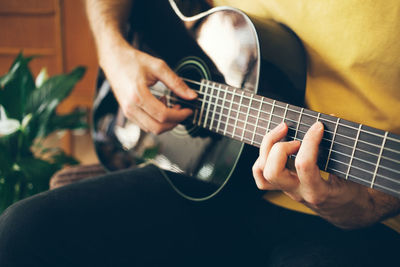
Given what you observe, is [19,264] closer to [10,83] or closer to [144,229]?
[144,229]

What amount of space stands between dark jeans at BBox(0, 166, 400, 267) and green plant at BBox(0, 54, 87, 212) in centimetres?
62

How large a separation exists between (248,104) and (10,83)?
1.00 m

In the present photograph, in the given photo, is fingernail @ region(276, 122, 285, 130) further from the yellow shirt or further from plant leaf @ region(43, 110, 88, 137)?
plant leaf @ region(43, 110, 88, 137)

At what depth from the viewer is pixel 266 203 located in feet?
2.46

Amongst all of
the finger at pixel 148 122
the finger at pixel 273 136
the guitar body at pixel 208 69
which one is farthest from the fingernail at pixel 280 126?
the finger at pixel 148 122

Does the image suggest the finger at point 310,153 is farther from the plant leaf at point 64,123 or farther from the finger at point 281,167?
the plant leaf at point 64,123

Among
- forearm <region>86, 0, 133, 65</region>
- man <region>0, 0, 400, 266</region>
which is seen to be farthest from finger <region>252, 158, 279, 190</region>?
forearm <region>86, 0, 133, 65</region>

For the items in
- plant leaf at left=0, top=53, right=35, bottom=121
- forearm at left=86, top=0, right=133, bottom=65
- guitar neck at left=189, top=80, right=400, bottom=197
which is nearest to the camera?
guitar neck at left=189, top=80, right=400, bottom=197

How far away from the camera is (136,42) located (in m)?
0.96

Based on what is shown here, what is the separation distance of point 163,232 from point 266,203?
0.24 metres

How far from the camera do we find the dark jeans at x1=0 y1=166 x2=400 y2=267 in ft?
1.90

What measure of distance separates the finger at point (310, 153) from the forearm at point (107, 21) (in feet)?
2.03

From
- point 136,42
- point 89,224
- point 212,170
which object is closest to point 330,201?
point 212,170

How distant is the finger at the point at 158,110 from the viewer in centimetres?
75
